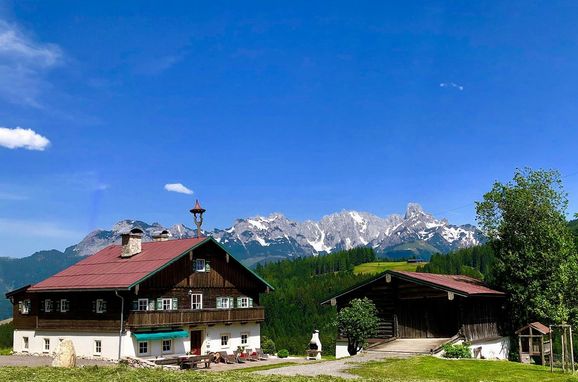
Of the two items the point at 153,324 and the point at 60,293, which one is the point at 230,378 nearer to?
the point at 153,324

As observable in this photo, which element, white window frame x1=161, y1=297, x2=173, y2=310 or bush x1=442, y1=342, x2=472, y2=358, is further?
white window frame x1=161, y1=297, x2=173, y2=310

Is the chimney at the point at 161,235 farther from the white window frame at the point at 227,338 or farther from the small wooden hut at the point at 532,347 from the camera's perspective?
the small wooden hut at the point at 532,347

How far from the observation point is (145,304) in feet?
143

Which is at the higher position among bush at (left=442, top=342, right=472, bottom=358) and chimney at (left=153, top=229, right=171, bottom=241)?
chimney at (left=153, top=229, right=171, bottom=241)

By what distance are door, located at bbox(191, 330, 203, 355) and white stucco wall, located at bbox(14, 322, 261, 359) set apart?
24cm

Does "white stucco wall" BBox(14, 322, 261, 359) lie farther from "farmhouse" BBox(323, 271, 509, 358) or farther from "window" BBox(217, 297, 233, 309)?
"farmhouse" BBox(323, 271, 509, 358)

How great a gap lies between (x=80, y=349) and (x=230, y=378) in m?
22.5

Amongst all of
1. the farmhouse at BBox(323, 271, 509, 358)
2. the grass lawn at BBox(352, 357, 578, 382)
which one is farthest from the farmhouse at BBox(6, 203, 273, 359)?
the grass lawn at BBox(352, 357, 578, 382)

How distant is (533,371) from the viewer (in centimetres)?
3206

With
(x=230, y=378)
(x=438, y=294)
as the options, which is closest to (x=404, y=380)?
(x=230, y=378)

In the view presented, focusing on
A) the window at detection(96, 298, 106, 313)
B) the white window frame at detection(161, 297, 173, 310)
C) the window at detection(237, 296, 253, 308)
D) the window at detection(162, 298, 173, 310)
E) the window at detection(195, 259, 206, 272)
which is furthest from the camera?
the window at detection(237, 296, 253, 308)

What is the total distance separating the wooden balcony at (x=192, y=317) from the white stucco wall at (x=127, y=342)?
69cm

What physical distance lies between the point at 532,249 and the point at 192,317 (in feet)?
88.3

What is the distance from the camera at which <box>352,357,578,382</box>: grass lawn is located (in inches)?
1117
